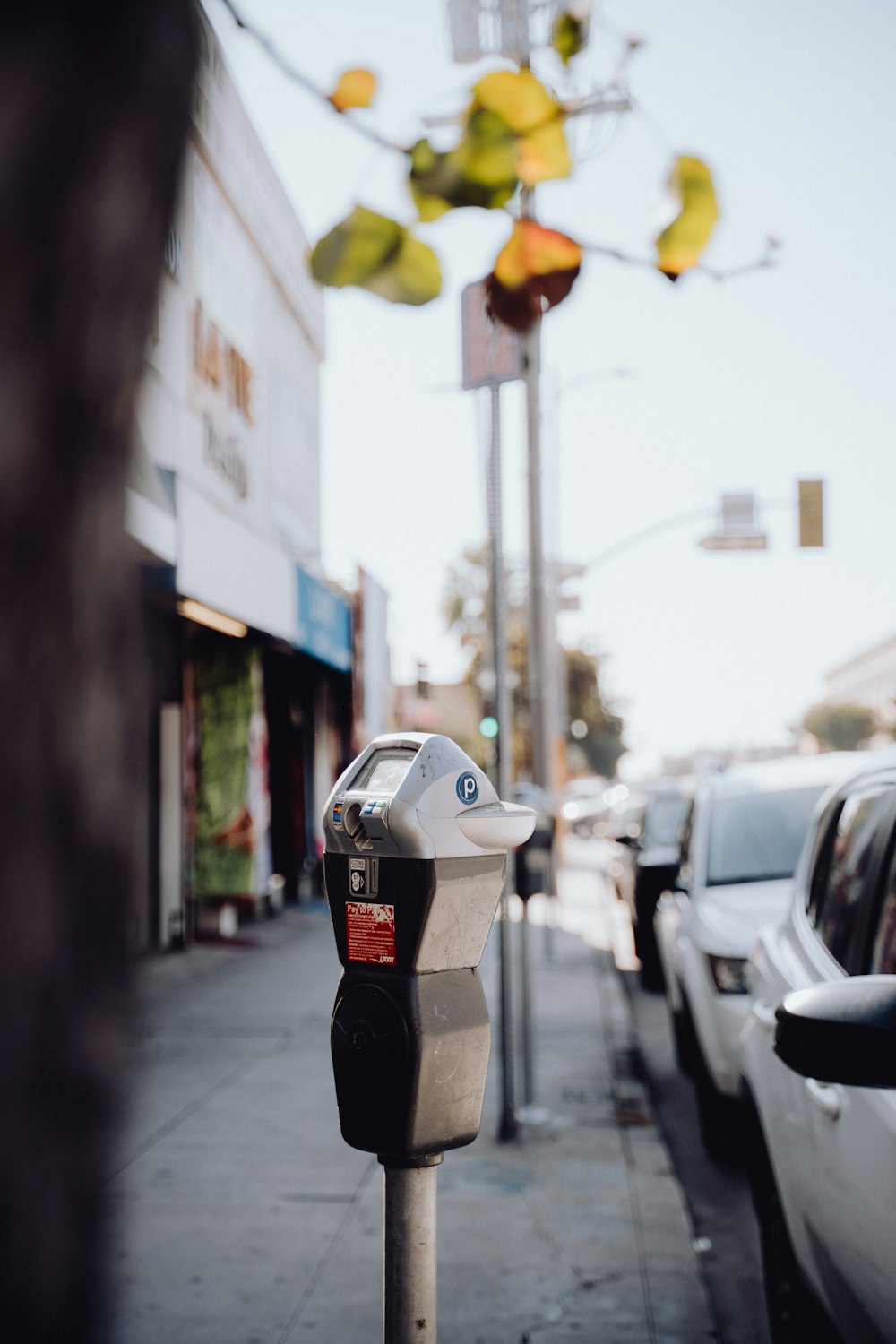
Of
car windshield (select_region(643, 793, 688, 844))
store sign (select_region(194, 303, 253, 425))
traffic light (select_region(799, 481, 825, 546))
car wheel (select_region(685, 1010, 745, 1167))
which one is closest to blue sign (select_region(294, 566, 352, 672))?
store sign (select_region(194, 303, 253, 425))

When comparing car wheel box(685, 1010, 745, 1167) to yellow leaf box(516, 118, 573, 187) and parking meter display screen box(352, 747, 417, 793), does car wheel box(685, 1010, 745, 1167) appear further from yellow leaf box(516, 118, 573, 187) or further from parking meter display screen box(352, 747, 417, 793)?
yellow leaf box(516, 118, 573, 187)

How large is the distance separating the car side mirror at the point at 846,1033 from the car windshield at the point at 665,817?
9430 millimetres

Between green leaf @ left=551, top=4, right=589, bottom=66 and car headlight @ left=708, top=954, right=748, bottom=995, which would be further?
car headlight @ left=708, top=954, right=748, bottom=995

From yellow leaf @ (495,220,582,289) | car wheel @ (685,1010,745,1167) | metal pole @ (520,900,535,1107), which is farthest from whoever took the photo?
metal pole @ (520,900,535,1107)

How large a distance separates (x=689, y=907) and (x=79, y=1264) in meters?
5.04

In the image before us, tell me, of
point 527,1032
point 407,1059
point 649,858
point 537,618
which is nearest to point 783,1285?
point 407,1059

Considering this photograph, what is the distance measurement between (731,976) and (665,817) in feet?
24.2

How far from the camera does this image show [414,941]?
1.73 m

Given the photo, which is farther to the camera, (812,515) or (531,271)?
(812,515)

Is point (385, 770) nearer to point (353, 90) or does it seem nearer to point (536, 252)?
point (536, 252)

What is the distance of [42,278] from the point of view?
859 mm

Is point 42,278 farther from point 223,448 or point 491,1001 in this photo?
point 223,448

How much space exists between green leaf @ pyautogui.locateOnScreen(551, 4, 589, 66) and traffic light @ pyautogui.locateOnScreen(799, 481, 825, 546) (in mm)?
12056

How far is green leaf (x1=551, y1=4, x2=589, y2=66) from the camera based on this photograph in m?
1.49
